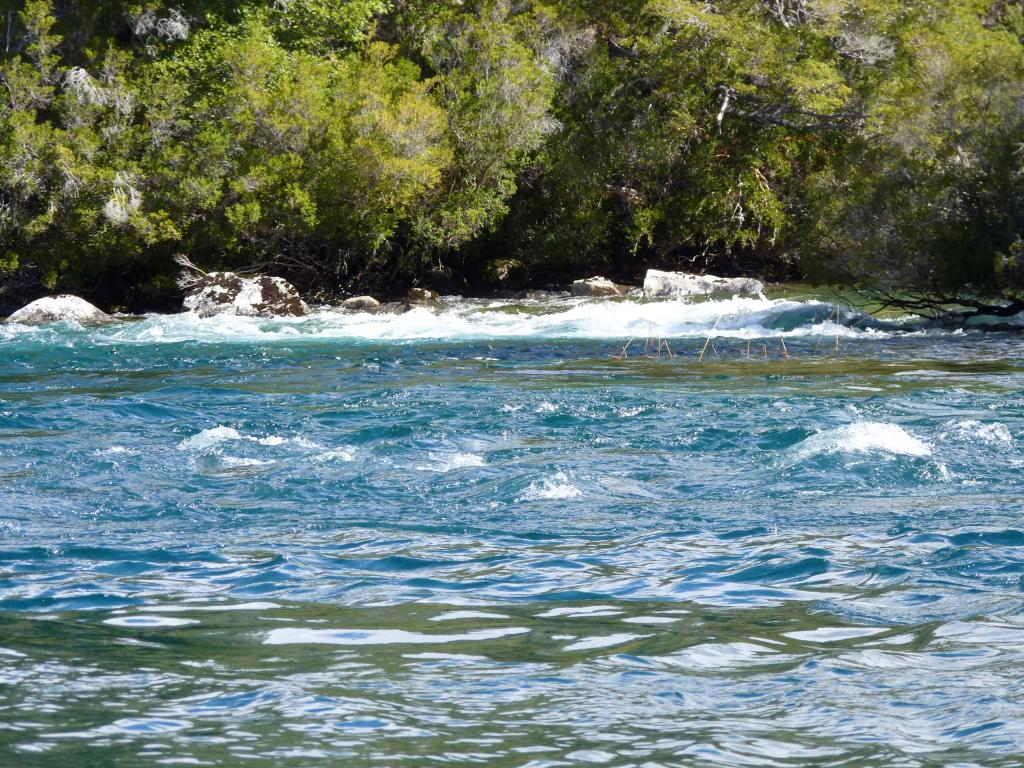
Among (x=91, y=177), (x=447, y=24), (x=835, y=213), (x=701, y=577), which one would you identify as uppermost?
(x=447, y=24)

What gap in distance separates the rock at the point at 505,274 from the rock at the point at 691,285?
4486mm

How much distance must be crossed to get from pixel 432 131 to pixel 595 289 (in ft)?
17.0

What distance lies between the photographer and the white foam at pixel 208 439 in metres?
10.2

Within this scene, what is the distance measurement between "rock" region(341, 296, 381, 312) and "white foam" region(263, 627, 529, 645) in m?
21.3

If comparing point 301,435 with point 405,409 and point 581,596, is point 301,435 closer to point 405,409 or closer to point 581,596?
point 405,409

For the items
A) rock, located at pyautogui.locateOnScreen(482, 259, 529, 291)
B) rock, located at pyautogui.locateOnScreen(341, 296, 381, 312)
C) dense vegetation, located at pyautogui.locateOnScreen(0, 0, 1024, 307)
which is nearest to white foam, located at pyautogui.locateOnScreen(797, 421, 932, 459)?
dense vegetation, located at pyautogui.locateOnScreen(0, 0, 1024, 307)

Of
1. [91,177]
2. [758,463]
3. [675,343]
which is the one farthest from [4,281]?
[758,463]

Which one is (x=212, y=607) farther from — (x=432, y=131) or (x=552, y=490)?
(x=432, y=131)

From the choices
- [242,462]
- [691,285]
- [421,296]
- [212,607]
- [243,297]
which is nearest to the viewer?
[212,607]

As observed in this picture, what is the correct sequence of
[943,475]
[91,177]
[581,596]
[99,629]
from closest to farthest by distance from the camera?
[99,629] < [581,596] < [943,475] < [91,177]

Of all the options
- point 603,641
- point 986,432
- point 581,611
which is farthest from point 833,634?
point 986,432

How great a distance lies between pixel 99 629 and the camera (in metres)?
5.27

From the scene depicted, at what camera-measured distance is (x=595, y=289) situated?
27.7 metres

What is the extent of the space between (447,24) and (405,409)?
20.4 meters
